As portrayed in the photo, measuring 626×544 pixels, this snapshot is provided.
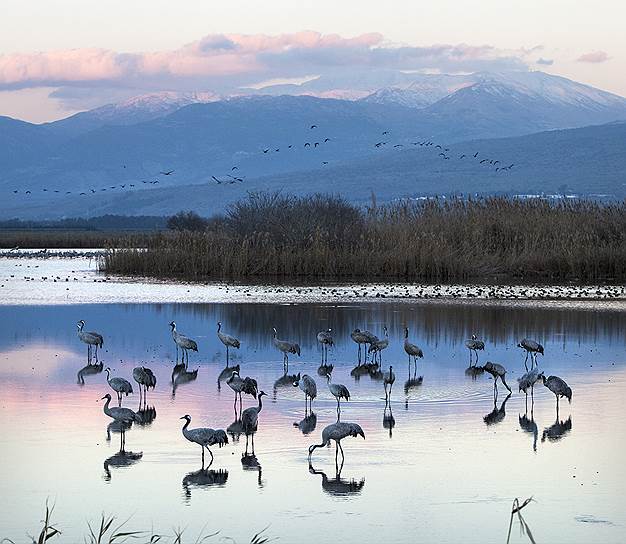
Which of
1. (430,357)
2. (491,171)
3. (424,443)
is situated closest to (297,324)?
(430,357)

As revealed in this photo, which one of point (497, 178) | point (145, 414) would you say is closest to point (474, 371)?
point (145, 414)

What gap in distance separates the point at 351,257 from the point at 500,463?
24.0 metres

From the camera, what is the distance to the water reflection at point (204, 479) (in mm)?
10375

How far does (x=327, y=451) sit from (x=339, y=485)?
1319 millimetres

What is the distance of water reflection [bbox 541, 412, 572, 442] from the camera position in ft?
40.7

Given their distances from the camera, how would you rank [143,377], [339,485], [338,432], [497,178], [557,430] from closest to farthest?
1. [339,485]
2. [338,432]
3. [557,430]
4. [143,377]
5. [497,178]

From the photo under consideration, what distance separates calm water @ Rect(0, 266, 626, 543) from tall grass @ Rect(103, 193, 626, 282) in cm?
1466

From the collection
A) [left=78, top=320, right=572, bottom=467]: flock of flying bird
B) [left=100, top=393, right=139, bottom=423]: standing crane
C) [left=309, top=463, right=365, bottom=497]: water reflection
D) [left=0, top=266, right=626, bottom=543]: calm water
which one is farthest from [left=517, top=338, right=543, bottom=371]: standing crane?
[left=309, top=463, right=365, bottom=497]: water reflection

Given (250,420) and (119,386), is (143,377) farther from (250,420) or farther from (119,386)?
(250,420)

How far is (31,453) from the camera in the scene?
37.4ft

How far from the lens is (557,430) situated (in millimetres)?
12734

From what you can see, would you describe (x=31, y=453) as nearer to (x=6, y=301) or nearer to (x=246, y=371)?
(x=246, y=371)

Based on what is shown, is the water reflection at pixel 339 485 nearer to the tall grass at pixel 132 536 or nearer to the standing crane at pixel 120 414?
the tall grass at pixel 132 536

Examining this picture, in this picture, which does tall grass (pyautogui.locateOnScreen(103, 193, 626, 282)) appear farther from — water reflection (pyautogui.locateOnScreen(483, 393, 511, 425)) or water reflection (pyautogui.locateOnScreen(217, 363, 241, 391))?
water reflection (pyautogui.locateOnScreen(483, 393, 511, 425))
